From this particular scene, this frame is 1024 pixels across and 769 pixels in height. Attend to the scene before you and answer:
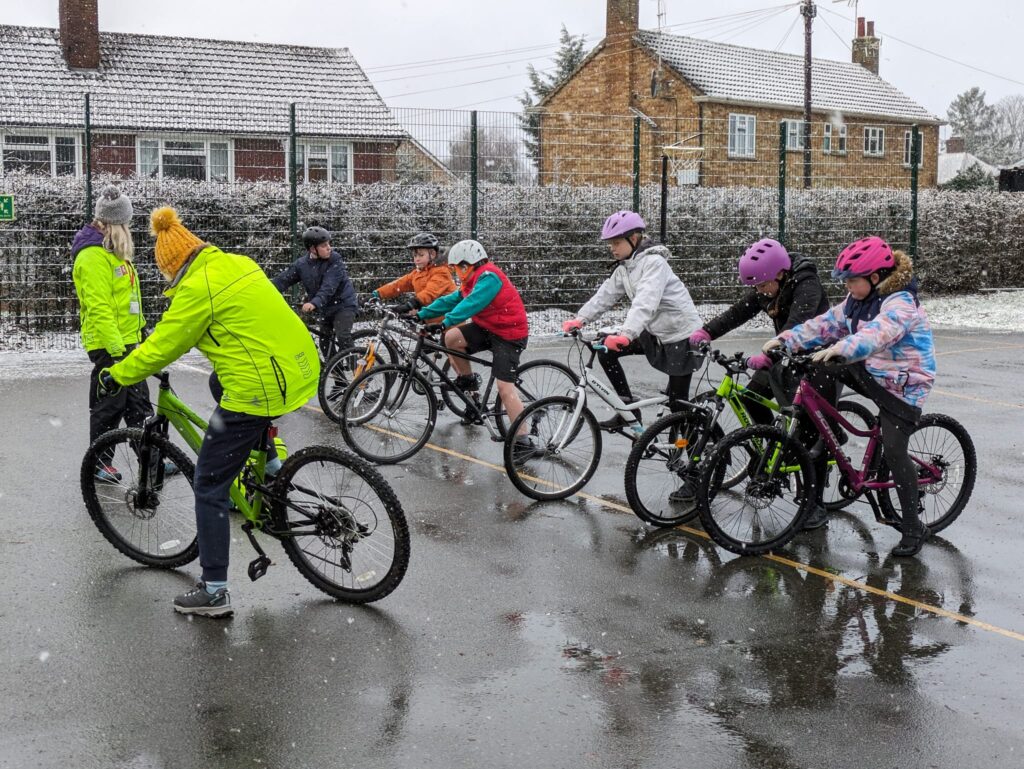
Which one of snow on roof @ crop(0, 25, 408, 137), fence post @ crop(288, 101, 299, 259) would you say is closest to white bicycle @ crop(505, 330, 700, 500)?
fence post @ crop(288, 101, 299, 259)

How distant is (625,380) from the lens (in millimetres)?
8125

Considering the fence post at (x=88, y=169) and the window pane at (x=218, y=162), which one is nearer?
the fence post at (x=88, y=169)

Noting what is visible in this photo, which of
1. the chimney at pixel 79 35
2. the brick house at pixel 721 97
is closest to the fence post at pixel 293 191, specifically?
the chimney at pixel 79 35

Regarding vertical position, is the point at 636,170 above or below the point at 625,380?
above

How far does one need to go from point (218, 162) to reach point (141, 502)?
1951cm

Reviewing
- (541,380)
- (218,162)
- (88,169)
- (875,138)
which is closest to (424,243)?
(541,380)

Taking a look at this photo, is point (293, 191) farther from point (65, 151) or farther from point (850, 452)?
point (850, 452)

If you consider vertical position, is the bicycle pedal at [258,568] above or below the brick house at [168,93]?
below

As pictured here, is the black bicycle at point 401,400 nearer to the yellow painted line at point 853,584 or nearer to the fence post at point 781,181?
the yellow painted line at point 853,584

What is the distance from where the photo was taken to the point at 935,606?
5.65 meters

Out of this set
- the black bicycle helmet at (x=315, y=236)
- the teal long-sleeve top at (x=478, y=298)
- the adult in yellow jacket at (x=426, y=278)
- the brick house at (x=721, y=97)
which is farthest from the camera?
the brick house at (x=721, y=97)

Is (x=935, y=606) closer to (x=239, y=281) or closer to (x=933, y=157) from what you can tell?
(x=239, y=281)

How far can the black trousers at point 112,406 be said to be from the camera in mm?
7566

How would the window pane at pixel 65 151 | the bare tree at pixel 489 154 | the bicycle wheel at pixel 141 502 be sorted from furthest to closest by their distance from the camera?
1. the window pane at pixel 65 151
2. the bare tree at pixel 489 154
3. the bicycle wheel at pixel 141 502
